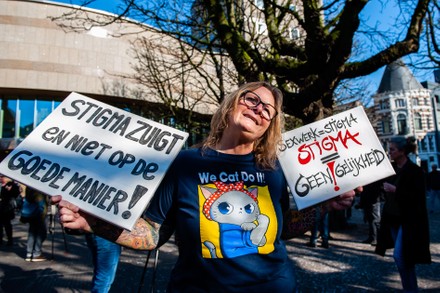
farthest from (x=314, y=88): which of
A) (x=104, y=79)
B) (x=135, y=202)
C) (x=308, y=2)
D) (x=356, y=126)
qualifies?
(x=104, y=79)

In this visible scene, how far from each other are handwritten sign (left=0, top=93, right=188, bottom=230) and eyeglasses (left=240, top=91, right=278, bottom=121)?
442mm

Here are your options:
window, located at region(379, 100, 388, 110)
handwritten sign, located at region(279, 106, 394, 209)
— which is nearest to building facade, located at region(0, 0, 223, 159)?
handwritten sign, located at region(279, 106, 394, 209)

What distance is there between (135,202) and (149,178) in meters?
0.15

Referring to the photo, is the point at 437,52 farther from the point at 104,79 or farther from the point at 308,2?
the point at 104,79

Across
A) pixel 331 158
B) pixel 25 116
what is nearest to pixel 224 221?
pixel 331 158

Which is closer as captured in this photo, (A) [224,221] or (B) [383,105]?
(A) [224,221]

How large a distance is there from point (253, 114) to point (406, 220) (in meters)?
2.74

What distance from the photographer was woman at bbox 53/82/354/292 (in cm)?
141

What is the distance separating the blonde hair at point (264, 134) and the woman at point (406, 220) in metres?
2.42

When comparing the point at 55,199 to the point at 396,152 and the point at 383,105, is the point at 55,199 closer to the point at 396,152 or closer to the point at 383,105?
the point at 396,152

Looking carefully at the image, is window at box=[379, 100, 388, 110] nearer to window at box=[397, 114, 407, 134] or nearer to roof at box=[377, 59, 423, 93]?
roof at box=[377, 59, 423, 93]

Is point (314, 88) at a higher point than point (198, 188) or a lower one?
higher

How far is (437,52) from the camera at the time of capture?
8125 millimetres

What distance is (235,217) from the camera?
151 cm
